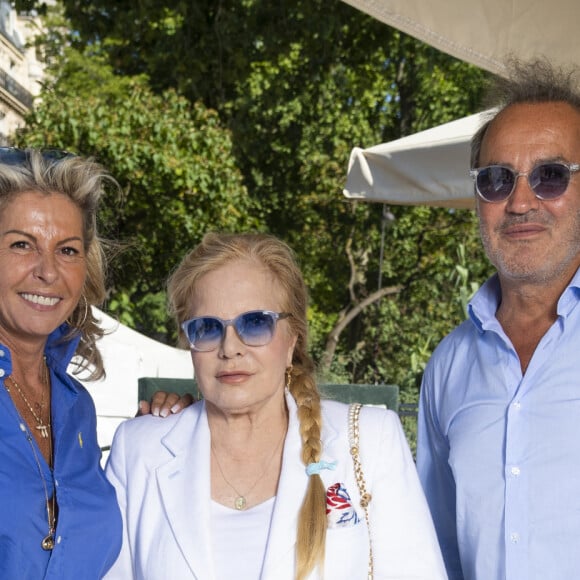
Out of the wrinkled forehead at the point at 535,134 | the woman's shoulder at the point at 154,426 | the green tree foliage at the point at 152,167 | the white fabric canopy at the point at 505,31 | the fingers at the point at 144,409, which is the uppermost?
the green tree foliage at the point at 152,167

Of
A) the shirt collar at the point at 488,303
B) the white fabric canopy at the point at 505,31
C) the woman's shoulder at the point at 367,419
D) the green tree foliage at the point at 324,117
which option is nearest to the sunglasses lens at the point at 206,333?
the woman's shoulder at the point at 367,419

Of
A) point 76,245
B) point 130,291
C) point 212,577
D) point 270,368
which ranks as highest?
point 130,291

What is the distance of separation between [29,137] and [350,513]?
10.1 m

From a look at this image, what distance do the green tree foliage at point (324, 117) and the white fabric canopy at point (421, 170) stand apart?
466 cm

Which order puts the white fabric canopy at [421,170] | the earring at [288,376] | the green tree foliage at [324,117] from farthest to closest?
the green tree foliage at [324,117] → the white fabric canopy at [421,170] → the earring at [288,376]

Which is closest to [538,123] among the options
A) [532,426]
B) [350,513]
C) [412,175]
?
[532,426]

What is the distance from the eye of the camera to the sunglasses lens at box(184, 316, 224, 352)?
7.83 feet

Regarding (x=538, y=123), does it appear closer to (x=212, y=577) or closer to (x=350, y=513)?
(x=350, y=513)

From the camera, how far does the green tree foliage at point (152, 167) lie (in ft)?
37.5

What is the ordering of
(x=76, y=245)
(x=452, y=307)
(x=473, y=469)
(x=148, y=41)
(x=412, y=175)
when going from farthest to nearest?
(x=452, y=307), (x=148, y=41), (x=412, y=175), (x=76, y=245), (x=473, y=469)

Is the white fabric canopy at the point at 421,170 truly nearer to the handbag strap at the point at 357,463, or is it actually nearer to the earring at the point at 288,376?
the earring at the point at 288,376

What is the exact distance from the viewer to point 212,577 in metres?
2.19

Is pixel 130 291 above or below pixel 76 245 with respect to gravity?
above

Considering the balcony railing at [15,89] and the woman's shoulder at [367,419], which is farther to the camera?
the balcony railing at [15,89]
